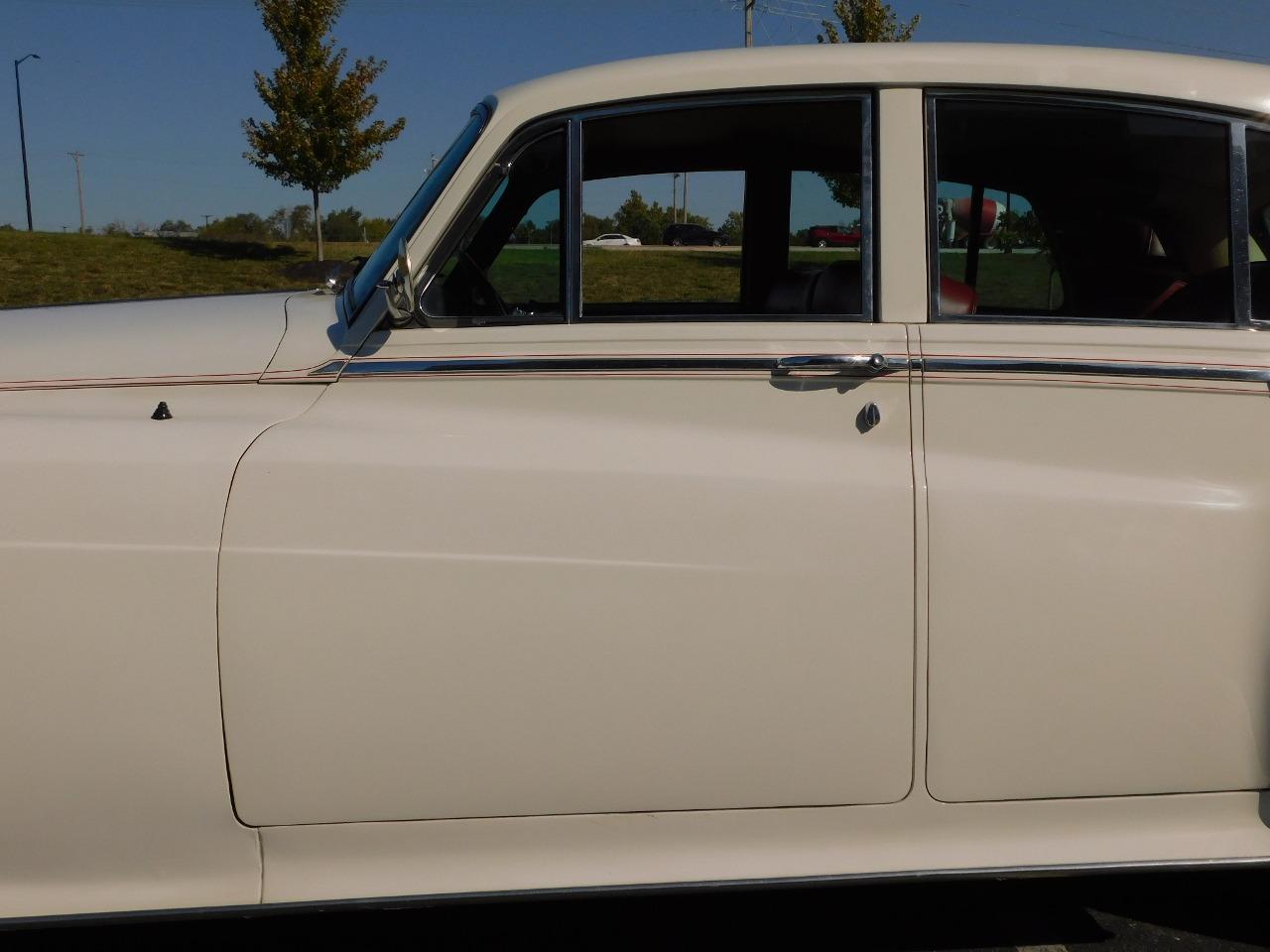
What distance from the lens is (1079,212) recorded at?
267 cm

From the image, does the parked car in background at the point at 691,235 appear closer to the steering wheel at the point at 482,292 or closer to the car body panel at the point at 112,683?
the steering wheel at the point at 482,292

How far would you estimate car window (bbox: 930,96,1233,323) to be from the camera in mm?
2238

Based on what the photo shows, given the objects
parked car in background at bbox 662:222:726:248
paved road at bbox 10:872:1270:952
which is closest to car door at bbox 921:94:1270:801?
paved road at bbox 10:872:1270:952

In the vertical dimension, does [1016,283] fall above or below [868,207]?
below

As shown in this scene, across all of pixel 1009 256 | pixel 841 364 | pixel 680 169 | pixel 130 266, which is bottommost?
pixel 841 364

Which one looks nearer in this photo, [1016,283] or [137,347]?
[137,347]

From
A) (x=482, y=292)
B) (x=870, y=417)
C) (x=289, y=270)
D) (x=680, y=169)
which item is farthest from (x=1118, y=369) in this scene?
(x=289, y=270)

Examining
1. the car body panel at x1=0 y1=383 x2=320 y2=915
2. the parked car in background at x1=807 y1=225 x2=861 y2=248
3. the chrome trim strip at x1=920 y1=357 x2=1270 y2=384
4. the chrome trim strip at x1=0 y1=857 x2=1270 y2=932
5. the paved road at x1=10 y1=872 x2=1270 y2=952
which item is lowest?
the paved road at x1=10 y1=872 x2=1270 y2=952

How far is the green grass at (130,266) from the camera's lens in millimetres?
16719

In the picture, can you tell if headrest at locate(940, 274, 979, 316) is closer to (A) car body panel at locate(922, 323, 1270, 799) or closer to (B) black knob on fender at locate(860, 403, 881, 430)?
(A) car body panel at locate(922, 323, 1270, 799)

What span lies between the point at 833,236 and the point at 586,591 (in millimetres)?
1040

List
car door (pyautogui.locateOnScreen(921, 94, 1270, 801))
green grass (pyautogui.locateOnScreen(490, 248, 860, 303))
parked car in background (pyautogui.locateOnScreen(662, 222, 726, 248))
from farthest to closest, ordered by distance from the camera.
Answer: parked car in background (pyautogui.locateOnScreen(662, 222, 726, 248)) < green grass (pyautogui.locateOnScreen(490, 248, 860, 303)) < car door (pyautogui.locateOnScreen(921, 94, 1270, 801))

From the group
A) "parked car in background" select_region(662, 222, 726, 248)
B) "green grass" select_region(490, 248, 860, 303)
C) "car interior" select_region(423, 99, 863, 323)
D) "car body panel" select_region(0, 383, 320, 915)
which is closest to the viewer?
"car body panel" select_region(0, 383, 320, 915)

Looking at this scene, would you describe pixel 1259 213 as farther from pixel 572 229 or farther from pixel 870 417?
pixel 572 229
